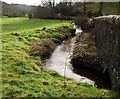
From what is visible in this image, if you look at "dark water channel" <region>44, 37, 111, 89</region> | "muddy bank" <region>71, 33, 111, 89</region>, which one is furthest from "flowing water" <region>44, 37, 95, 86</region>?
"muddy bank" <region>71, 33, 111, 89</region>

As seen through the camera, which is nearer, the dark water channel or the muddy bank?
the dark water channel

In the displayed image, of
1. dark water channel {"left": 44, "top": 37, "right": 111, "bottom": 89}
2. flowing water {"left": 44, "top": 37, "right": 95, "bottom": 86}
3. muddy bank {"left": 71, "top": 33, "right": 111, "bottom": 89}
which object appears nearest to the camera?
dark water channel {"left": 44, "top": 37, "right": 111, "bottom": 89}

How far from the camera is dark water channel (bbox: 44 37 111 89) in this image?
17.5m

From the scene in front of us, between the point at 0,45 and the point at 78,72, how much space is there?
24.0 feet

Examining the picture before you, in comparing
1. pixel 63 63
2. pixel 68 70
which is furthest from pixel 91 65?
pixel 63 63

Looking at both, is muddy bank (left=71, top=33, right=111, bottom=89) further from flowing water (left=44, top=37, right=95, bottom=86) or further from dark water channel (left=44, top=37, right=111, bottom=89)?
flowing water (left=44, top=37, right=95, bottom=86)

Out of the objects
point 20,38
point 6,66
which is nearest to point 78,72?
point 6,66

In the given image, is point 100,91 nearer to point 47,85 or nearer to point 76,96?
point 76,96

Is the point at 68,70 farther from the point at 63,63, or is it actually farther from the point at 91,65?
the point at 63,63

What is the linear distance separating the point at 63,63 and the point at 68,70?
2.08 metres

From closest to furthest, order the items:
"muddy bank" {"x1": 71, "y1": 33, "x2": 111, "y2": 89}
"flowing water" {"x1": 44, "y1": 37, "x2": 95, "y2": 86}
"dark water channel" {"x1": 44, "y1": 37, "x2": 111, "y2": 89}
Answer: "dark water channel" {"x1": 44, "y1": 37, "x2": 111, "y2": 89}
"muddy bank" {"x1": 71, "y1": 33, "x2": 111, "y2": 89}
"flowing water" {"x1": 44, "y1": 37, "x2": 95, "y2": 86}

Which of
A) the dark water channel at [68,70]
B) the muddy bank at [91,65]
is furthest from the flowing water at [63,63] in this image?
the muddy bank at [91,65]

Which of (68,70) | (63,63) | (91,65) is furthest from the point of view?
(63,63)

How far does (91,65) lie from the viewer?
20.4 meters
